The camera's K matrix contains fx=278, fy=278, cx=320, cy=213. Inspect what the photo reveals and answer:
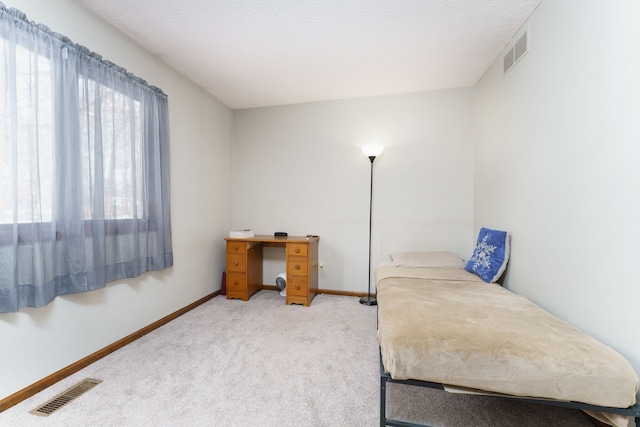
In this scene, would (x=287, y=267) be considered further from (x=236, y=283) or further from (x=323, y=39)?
(x=323, y=39)

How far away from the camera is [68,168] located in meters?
1.72

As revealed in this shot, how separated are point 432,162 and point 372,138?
0.77m

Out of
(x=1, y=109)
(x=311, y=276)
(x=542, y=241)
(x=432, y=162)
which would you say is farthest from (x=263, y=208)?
(x=542, y=241)

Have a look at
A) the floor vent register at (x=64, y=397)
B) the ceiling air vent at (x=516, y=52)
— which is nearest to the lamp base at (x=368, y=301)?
the floor vent register at (x=64, y=397)

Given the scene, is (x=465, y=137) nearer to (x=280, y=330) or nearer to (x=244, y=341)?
(x=280, y=330)

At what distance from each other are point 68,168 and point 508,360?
2.53m

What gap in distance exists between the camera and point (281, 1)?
1845 millimetres

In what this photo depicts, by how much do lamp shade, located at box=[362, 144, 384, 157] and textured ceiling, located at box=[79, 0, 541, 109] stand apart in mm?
660

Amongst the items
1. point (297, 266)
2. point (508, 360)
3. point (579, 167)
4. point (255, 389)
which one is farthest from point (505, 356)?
point (297, 266)

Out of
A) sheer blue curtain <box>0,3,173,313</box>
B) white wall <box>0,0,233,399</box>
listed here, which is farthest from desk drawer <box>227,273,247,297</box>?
sheer blue curtain <box>0,3,173,313</box>

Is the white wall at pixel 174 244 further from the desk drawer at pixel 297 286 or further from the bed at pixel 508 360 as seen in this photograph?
the bed at pixel 508 360

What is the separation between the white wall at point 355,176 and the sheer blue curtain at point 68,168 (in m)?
1.50

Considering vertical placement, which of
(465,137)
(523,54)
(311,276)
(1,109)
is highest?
(523,54)

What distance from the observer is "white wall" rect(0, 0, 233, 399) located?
1.60 meters
